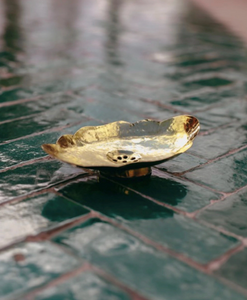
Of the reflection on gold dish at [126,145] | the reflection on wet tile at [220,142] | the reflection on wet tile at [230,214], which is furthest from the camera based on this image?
the reflection on wet tile at [220,142]

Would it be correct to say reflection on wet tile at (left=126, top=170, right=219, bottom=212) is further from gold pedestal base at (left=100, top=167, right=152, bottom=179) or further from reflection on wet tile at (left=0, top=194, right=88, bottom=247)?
reflection on wet tile at (left=0, top=194, right=88, bottom=247)

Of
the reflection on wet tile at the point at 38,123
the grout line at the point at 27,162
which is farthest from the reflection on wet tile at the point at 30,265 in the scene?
the reflection on wet tile at the point at 38,123

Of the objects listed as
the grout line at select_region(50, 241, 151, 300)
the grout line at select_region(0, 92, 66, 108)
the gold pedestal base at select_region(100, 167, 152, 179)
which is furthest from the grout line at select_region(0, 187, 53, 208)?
the grout line at select_region(0, 92, 66, 108)

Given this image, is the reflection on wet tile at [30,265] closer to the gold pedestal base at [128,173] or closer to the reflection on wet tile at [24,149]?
the gold pedestal base at [128,173]

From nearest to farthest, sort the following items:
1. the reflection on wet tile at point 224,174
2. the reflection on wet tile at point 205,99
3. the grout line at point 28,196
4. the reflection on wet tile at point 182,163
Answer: the grout line at point 28,196, the reflection on wet tile at point 224,174, the reflection on wet tile at point 182,163, the reflection on wet tile at point 205,99

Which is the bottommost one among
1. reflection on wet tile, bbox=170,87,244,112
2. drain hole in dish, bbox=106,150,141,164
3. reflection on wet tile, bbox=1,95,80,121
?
reflection on wet tile, bbox=1,95,80,121

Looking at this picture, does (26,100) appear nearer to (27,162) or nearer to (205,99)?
(27,162)
